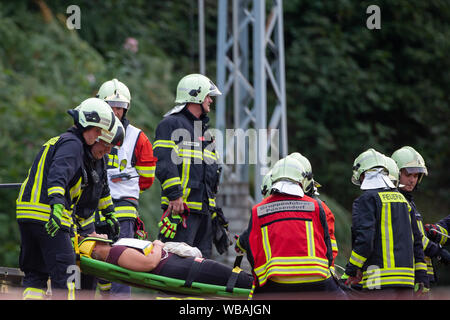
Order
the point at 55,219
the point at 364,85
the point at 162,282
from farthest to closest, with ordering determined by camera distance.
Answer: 1. the point at 364,85
2. the point at 162,282
3. the point at 55,219

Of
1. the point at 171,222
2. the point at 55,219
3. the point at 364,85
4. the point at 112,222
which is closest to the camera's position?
the point at 55,219

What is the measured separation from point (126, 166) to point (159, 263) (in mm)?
1323

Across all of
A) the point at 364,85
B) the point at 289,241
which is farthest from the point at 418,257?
the point at 364,85

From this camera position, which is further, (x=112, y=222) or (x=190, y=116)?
(x=190, y=116)

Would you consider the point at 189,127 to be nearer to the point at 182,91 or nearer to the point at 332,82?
the point at 182,91

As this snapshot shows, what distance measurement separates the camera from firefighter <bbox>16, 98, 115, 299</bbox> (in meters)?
5.27

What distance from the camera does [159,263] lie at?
6.01 metres

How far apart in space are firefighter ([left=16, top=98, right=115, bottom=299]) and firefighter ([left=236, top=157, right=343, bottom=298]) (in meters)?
1.31

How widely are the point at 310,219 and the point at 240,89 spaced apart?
7.20 meters

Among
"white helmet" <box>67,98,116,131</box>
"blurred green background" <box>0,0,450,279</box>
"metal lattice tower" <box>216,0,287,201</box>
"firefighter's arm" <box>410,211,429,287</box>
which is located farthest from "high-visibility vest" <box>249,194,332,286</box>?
"blurred green background" <box>0,0,450,279</box>

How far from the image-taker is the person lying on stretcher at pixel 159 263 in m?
5.91

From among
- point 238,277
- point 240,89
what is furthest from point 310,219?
point 240,89

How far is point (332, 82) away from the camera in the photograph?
18281mm

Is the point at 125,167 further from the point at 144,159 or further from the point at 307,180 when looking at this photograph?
the point at 307,180
